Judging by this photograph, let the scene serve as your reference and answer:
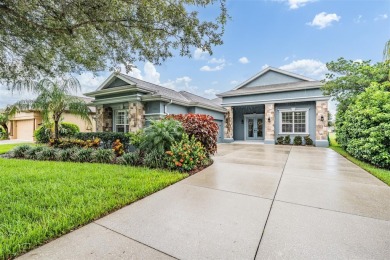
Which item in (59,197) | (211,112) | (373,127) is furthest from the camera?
(211,112)

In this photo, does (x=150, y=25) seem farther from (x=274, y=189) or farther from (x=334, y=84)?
(x=334, y=84)

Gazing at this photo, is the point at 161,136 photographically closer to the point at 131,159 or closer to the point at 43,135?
the point at 131,159

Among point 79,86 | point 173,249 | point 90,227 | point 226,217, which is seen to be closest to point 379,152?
point 226,217

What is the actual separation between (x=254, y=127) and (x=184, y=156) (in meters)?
14.1

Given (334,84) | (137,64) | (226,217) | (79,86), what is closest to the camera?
(226,217)

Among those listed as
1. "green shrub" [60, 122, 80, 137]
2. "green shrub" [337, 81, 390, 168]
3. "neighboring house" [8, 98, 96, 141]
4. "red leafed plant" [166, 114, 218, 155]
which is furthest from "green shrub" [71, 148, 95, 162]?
"neighboring house" [8, 98, 96, 141]

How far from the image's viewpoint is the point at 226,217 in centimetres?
302

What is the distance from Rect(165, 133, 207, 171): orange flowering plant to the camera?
6.11 metres

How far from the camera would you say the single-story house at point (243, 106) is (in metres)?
12.8

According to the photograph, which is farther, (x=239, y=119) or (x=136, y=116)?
(x=239, y=119)

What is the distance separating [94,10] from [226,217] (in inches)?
195

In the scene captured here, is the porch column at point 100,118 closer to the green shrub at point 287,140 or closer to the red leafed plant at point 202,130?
the red leafed plant at point 202,130

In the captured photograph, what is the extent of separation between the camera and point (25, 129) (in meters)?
21.5

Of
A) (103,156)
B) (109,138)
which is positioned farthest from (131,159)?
(109,138)
